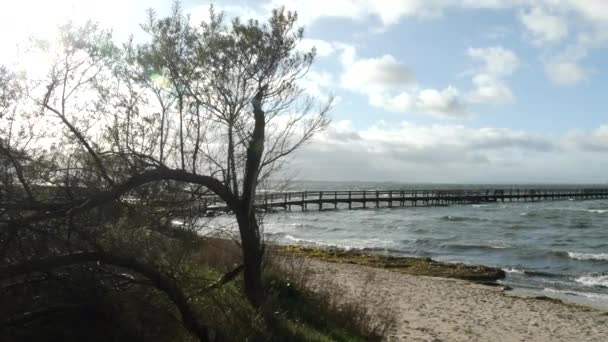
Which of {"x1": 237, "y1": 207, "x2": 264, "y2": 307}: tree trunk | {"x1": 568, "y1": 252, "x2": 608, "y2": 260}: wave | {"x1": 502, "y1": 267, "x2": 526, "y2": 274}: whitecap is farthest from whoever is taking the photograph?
{"x1": 568, "y1": 252, "x2": 608, "y2": 260}: wave

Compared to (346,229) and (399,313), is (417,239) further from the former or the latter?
(399,313)

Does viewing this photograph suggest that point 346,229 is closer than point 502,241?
No

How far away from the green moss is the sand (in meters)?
1.75

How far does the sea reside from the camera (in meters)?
19.5

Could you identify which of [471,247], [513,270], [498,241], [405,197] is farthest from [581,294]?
[405,197]

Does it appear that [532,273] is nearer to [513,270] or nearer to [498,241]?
[513,270]

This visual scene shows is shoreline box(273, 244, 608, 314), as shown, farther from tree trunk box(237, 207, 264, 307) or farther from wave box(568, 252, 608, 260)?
tree trunk box(237, 207, 264, 307)

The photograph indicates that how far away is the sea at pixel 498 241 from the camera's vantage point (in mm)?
19469

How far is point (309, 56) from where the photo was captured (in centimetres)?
767

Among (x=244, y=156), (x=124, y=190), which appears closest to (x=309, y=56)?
(x=244, y=156)

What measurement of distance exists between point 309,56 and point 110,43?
102 inches

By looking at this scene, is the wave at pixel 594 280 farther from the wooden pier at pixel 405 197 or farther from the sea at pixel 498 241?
the wooden pier at pixel 405 197

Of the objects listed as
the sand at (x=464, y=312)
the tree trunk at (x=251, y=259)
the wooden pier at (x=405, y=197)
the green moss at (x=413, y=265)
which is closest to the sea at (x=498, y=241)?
the green moss at (x=413, y=265)

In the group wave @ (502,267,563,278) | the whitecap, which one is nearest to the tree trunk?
wave @ (502,267,563,278)
